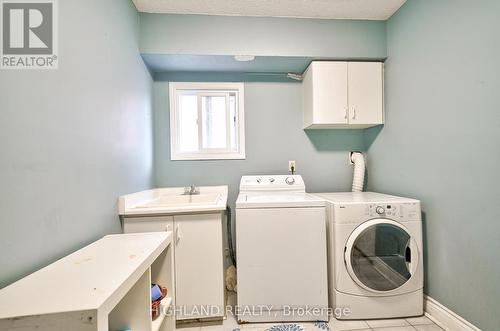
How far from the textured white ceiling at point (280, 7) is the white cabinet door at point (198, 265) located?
1765mm

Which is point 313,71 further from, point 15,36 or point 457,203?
point 15,36

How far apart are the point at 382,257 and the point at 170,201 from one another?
6.12ft

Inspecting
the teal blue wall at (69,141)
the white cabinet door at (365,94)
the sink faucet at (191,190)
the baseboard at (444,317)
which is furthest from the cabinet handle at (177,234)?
the baseboard at (444,317)

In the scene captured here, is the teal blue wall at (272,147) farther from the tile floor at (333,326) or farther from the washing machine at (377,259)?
the tile floor at (333,326)

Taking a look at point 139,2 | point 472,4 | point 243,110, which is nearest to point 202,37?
point 139,2

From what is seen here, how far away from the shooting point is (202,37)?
71.7 inches

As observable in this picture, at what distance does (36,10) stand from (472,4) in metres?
2.33

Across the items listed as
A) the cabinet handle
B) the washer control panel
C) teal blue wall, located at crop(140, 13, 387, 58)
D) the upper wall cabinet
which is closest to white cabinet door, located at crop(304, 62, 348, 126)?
the upper wall cabinet

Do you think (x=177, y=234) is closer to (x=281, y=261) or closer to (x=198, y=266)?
(x=198, y=266)

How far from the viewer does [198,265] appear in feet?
4.88

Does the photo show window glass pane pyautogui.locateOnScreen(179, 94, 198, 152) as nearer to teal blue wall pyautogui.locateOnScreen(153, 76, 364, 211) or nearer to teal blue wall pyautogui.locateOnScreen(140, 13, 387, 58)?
teal blue wall pyautogui.locateOnScreen(153, 76, 364, 211)

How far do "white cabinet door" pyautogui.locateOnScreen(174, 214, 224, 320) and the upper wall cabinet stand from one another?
1392 mm

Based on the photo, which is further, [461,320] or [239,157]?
[239,157]

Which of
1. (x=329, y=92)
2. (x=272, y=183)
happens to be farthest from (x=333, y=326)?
(x=329, y=92)
